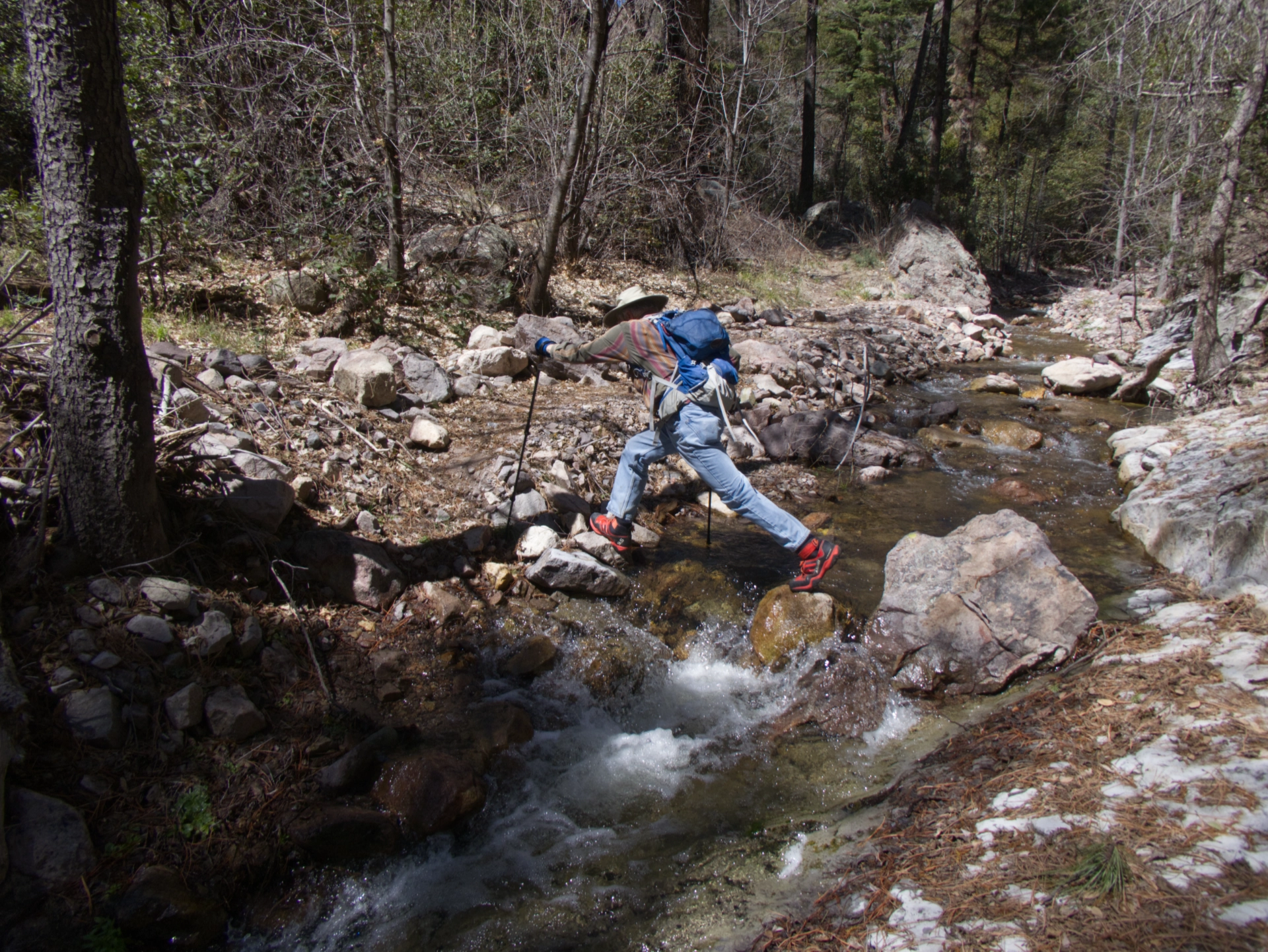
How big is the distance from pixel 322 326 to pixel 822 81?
95.7ft

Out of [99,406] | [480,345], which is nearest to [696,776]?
[99,406]

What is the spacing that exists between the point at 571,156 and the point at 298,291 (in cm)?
347

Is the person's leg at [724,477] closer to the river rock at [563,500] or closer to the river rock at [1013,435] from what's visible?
the river rock at [563,500]

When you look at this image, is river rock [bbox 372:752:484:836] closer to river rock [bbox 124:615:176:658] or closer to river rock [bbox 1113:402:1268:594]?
river rock [bbox 124:615:176:658]

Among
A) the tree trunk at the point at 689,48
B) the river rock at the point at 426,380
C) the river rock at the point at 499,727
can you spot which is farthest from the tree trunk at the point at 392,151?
the tree trunk at the point at 689,48

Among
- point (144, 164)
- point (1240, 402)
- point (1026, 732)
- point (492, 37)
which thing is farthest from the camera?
point (492, 37)

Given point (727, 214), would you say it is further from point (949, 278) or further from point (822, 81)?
point (822, 81)

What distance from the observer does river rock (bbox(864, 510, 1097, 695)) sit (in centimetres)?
390

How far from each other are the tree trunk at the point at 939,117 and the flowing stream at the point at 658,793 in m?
18.7

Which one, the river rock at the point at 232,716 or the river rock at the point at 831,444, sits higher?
the river rock at the point at 831,444

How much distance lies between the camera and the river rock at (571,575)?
4.64 meters

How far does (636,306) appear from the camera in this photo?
522 cm

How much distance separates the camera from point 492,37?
11.2 m

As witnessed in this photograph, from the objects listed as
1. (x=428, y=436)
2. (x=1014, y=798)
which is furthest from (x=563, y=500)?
(x=1014, y=798)
